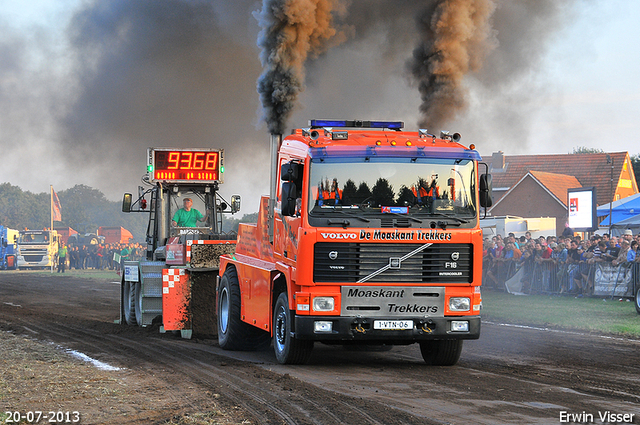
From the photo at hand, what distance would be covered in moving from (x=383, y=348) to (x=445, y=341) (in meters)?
2.33

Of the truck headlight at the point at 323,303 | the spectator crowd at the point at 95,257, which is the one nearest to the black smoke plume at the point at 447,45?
the truck headlight at the point at 323,303

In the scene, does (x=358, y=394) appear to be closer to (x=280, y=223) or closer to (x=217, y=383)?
(x=217, y=383)

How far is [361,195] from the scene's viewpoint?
961cm

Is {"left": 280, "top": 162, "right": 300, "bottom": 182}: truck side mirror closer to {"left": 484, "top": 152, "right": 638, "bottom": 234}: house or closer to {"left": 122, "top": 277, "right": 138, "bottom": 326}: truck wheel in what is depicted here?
{"left": 122, "top": 277, "right": 138, "bottom": 326}: truck wheel

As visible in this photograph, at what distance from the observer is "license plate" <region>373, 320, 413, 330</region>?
9.59 m

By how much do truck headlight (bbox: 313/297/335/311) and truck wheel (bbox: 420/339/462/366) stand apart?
172cm

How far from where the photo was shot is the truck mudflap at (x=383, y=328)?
9508 millimetres

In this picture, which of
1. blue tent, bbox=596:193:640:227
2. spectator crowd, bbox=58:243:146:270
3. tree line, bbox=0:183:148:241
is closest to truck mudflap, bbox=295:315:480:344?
blue tent, bbox=596:193:640:227

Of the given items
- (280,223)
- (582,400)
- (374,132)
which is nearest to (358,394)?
(582,400)

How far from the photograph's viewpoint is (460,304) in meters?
9.75

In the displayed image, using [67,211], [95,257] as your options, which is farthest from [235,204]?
[67,211]

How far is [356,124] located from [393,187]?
69.7 inches

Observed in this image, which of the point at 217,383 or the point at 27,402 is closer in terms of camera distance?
the point at 27,402

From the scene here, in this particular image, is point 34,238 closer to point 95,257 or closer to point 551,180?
point 95,257
